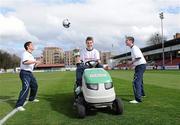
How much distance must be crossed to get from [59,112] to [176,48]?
91.9 m

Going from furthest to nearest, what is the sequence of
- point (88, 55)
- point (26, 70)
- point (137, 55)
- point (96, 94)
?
point (137, 55) < point (26, 70) < point (88, 55) < point (96, 94)

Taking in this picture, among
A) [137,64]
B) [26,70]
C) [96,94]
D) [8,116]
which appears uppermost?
[137,64]

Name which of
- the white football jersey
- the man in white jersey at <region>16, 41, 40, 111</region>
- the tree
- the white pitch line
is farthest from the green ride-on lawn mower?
the tree

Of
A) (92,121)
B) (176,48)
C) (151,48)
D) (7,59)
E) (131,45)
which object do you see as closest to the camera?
(92,121)

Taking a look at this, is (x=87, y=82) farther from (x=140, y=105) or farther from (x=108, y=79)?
(x=140, y=105)

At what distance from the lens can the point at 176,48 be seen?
97875 mm

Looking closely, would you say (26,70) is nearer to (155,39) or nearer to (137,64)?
(137,64)

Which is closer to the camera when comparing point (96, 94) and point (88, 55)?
point (96, 94)

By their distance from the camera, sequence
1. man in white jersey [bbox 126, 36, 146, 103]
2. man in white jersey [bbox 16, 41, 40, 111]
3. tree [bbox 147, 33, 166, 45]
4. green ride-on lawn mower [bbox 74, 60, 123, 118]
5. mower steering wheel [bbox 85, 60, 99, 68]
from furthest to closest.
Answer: tree [bbox 147, 33, 166, 45] < man in white jersey [bbox 126, 36, 146, 103] < man in white jersey [bbox 16, 41, 40, 111] < mower steering wheel [bbox 85, 60, 99, 68] < green ride-on lawn mower [bbox 74, 60, 123, 118]

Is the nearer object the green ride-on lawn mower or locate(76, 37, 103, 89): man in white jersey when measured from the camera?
the green ride-on lawn mower

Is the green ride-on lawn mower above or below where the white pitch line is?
above

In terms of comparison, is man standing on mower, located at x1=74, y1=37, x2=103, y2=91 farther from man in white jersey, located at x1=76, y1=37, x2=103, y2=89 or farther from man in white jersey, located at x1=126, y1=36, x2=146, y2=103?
man in white jersey, located at x1=126, y1=36, x2=146, y2=103

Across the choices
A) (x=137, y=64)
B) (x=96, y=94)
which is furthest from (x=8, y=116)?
(x=137, y=64)

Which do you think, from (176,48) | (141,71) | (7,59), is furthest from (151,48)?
(141,71)
